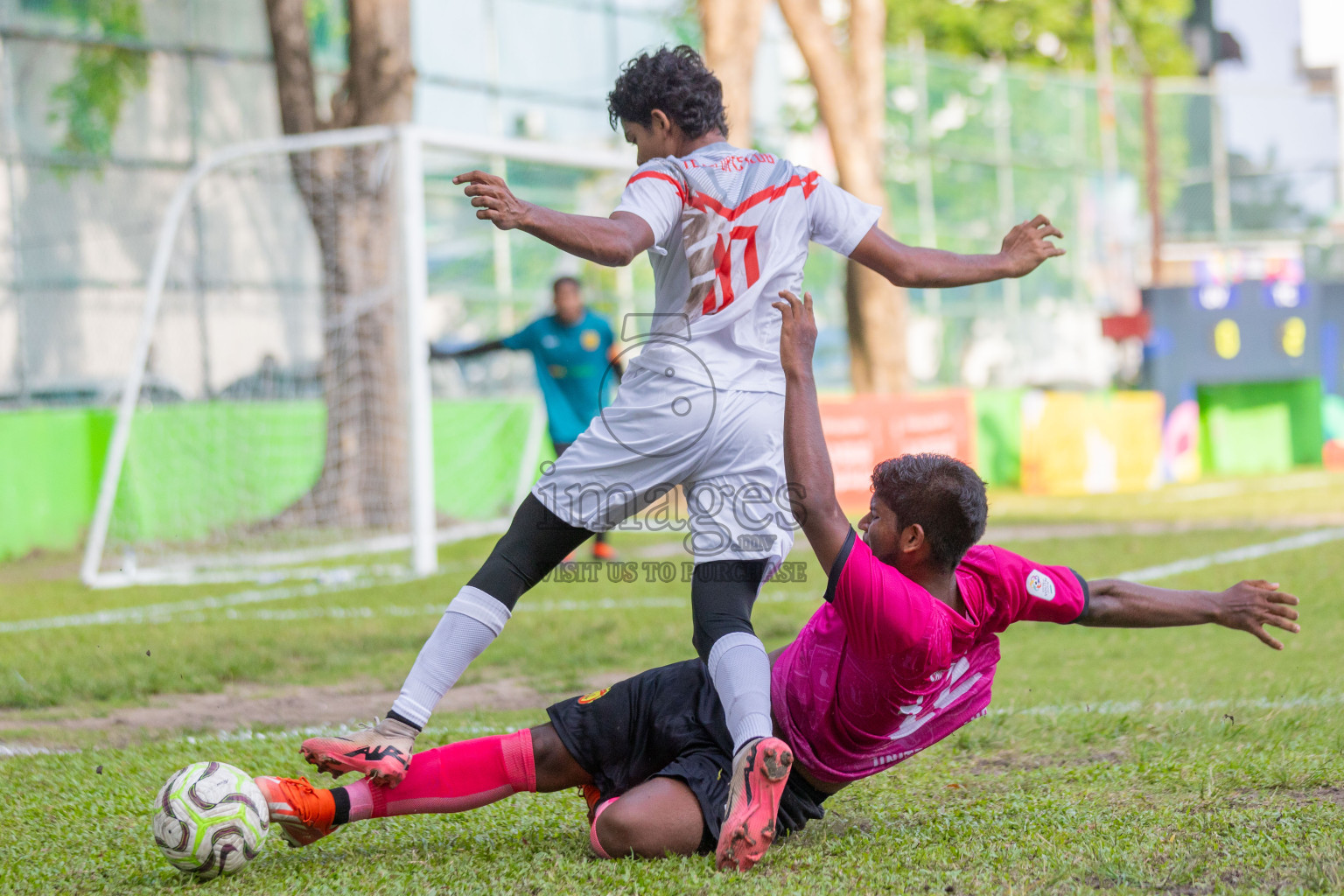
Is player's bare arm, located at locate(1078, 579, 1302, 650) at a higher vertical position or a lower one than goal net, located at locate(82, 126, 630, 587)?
lower

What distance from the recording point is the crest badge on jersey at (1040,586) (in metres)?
3.00

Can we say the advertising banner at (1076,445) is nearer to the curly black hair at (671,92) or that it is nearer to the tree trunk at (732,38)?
the tree trunk at (732,38)

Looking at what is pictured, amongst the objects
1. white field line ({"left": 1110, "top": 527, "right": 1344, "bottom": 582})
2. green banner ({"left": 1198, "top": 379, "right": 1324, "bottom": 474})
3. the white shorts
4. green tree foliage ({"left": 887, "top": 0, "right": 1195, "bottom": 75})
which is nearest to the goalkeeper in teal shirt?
white field line ({"left": 1110, "top": 527, "right": 1344, "bottom": 582})

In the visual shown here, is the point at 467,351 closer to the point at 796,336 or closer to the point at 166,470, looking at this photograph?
the point at 166,470

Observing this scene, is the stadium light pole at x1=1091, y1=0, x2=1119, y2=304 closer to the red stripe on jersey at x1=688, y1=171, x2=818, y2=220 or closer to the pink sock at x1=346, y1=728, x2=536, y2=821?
the red stripe on jersey at x1=688, y1=171, x2=818, y2=220

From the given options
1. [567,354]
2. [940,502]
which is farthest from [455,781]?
[567,354]

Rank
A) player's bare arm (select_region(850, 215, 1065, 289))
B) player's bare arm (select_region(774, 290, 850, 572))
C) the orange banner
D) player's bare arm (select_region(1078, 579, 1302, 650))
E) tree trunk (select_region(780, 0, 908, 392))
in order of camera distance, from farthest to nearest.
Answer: tree trunk (select_region(780, 0, 908, 392)) < the orange banner < player's bare arm (select_region(850, 215, 1065, 289)) < player's bare arm (select_region(1078, 579, 1302, 650)) < player's bare arm (select_region(774, 290, 850, 572))

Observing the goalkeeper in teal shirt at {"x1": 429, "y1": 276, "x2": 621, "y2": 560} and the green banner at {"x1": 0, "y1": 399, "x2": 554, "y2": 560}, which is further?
the green banner at {"x1": 0, "y1": 399, "x2": 554, "y2": 560}

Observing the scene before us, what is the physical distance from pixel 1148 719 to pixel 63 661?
14.7 feet

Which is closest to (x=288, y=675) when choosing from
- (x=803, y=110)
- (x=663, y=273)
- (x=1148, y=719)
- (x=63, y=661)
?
(x=63, y=661)

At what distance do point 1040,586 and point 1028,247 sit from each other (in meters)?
1.06

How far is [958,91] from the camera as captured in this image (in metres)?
24.0

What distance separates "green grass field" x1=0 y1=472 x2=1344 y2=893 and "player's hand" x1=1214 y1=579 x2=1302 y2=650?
456 mm

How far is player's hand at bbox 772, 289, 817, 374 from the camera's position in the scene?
2.84 metres
